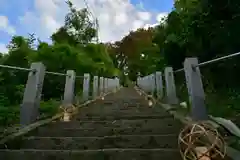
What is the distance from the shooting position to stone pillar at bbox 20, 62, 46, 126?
3.62 meters

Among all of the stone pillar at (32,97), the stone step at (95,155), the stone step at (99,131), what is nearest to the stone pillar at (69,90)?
the stone pillar at (32,97)

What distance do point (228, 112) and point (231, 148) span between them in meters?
1.55

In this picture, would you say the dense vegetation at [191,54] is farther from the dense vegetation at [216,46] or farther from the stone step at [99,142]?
the stone step at [99,142]

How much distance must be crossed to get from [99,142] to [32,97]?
1.10 m

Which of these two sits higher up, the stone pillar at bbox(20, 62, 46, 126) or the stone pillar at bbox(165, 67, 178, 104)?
the stone pillar at bbox(165, 67, 178, 104)

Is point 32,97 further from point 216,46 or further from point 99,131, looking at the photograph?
point 216,46

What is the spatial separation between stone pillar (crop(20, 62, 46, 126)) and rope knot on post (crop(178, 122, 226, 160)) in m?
1.86

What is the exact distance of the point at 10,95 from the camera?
18.9 ft

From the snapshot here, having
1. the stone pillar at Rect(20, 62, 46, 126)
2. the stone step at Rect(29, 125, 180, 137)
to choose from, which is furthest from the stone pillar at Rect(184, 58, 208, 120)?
the stone pillar at Rect(20, 62, 46, 126)

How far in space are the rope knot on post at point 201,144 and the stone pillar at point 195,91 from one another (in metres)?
1.08

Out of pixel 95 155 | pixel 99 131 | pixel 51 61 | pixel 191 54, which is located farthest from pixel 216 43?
pixel 51 61

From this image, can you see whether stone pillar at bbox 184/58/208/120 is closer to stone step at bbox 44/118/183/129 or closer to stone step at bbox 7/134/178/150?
stone step at bbox 44/118/183/129

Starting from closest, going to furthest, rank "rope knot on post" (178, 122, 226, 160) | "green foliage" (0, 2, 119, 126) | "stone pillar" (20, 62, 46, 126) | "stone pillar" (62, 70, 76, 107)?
"rope knot on post" (178, 122, 226, 160)
"stone pillar" (20, 62, 46, 126)
"green foliage" (0, 2, 119, 126)
"stone pillar" (62, 70, 76, 107)

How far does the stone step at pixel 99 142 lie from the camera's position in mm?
2922
